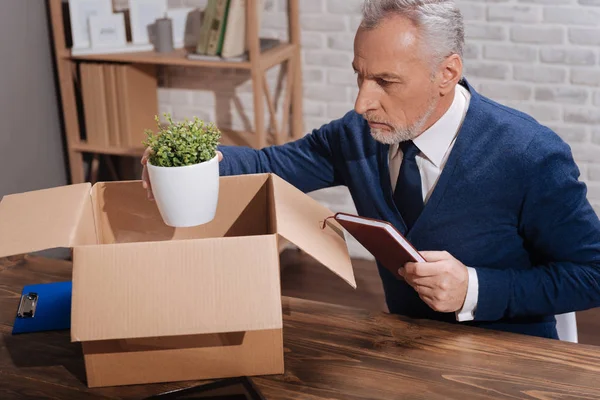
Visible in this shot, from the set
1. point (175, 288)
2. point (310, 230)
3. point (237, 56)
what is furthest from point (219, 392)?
point (237, 56)

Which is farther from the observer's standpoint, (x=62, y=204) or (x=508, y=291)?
(x=508, y=291)

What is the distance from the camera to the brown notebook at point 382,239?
1.37m

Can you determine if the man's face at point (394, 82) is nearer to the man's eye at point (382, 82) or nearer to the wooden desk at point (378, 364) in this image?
the man's eye at point (382, 82)

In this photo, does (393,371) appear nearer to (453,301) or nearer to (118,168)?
(453,301)

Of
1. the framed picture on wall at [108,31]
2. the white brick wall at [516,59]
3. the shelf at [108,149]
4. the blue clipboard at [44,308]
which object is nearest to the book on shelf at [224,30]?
the white brick wall at [516,59]

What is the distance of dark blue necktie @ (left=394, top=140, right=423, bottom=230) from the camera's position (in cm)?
169

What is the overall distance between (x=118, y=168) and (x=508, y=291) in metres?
2.72

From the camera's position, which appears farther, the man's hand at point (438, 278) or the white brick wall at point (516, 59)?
the white brick wall at point (516, 59)

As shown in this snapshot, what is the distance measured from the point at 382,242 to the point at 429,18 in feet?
1.47

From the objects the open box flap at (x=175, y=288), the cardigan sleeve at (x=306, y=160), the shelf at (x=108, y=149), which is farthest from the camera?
the shelf at (x=108, y=149)

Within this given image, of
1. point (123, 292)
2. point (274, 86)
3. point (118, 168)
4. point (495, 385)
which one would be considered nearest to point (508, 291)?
point (495, 385)

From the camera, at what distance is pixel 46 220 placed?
140cm

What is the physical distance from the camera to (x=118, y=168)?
3924 millimetres

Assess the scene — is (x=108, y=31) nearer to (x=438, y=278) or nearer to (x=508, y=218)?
(x=508, y=218)
